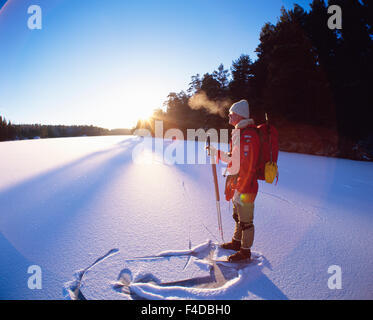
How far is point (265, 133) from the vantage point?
2.05 meters

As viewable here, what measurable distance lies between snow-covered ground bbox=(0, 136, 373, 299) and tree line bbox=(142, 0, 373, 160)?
986 centimetres

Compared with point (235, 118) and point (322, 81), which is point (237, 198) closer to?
point (235, 118)

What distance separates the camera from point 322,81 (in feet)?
37.9

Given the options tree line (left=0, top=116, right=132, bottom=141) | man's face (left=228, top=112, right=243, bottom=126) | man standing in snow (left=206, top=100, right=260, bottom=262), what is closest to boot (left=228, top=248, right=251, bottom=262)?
man standing in snow (left=206, top=100, right=260, bottom=262)

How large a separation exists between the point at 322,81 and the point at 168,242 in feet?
48.4

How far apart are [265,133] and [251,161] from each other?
389 millimetres

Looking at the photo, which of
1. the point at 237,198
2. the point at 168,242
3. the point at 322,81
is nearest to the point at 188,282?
the point at 168,242

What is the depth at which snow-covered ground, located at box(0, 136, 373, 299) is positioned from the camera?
1670mm
